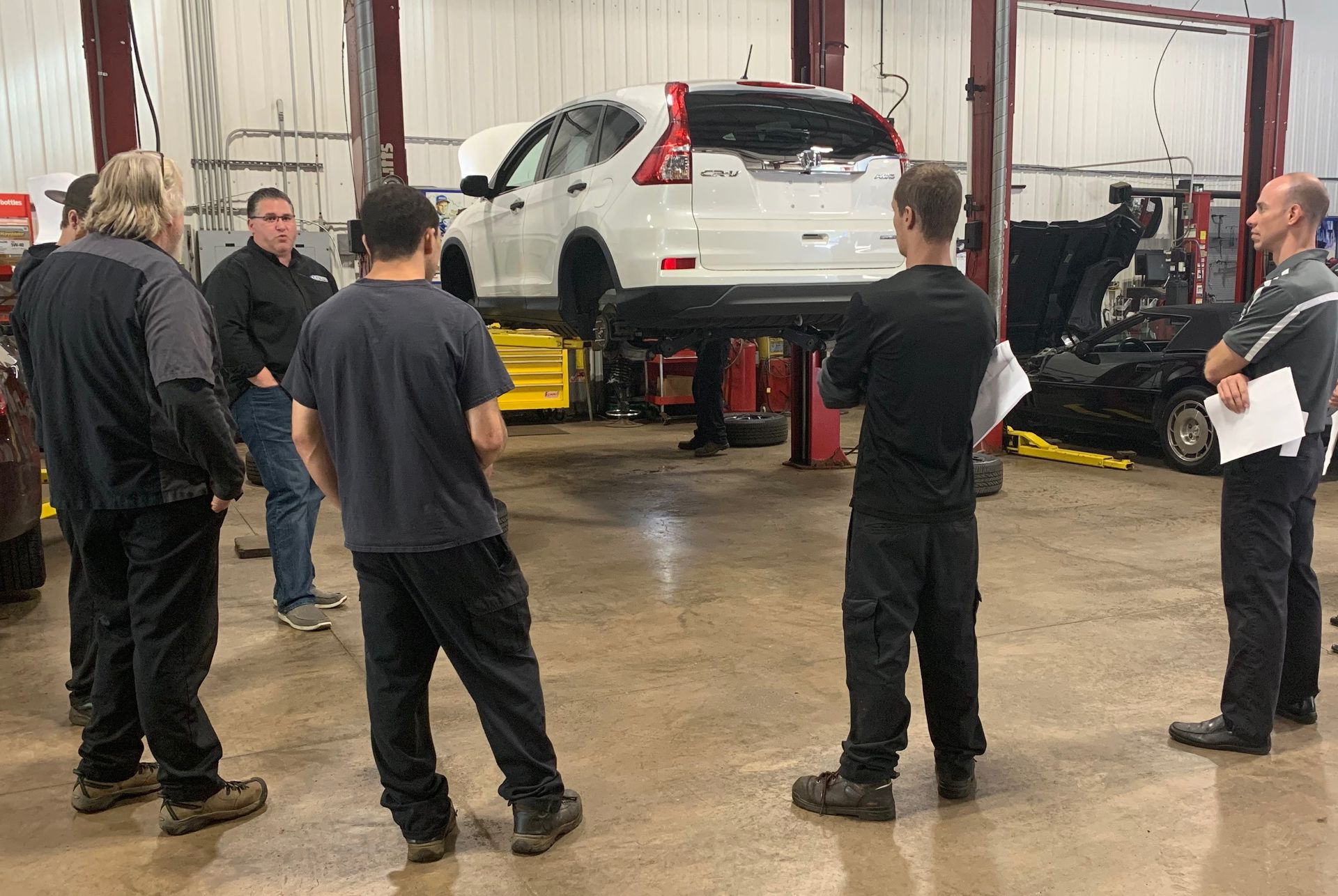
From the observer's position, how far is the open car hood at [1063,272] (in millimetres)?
10516

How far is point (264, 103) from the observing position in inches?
431

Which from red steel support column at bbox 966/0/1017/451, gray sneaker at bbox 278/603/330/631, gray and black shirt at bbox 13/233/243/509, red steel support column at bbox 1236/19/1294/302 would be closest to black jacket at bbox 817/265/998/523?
gray and black shirt at bbox 13/233/243/509

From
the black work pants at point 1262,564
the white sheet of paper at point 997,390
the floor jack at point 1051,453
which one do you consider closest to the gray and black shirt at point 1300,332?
the black work pants at point 1262,564

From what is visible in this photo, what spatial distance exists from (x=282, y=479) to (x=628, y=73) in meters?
9.34

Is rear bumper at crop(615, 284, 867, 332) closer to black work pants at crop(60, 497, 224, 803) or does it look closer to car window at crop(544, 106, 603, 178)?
car window at crop(544, 106, 603, 178)

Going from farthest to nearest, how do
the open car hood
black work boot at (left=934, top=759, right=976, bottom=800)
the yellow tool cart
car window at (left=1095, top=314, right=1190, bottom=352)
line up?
the yellow tool cart
the open car hood
car window at (left=1095, top=314, right=1190, bottom=352)
black work boot at (left=934, top=759, right=976, bottom=800)

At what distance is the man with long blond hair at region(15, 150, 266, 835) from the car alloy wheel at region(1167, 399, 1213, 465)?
714 cm

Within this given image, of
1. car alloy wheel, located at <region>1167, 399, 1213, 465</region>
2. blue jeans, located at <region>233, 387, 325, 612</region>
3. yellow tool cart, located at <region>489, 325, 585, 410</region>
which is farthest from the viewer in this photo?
yellow tool cart, located at <region>489, 325, 585, 410</region>

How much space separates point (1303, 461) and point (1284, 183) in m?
0.83

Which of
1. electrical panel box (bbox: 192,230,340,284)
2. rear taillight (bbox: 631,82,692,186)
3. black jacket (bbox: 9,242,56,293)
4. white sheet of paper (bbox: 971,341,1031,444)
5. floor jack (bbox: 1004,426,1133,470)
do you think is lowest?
floor jack (bbox: 1004,426,1133,470)

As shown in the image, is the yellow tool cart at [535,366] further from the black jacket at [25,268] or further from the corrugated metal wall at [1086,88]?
the black jacket at [25,268]

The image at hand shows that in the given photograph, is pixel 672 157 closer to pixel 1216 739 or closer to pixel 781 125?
pixel 781 125

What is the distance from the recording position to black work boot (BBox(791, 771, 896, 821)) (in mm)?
2658

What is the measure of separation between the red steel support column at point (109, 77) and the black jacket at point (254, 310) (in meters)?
3.56
